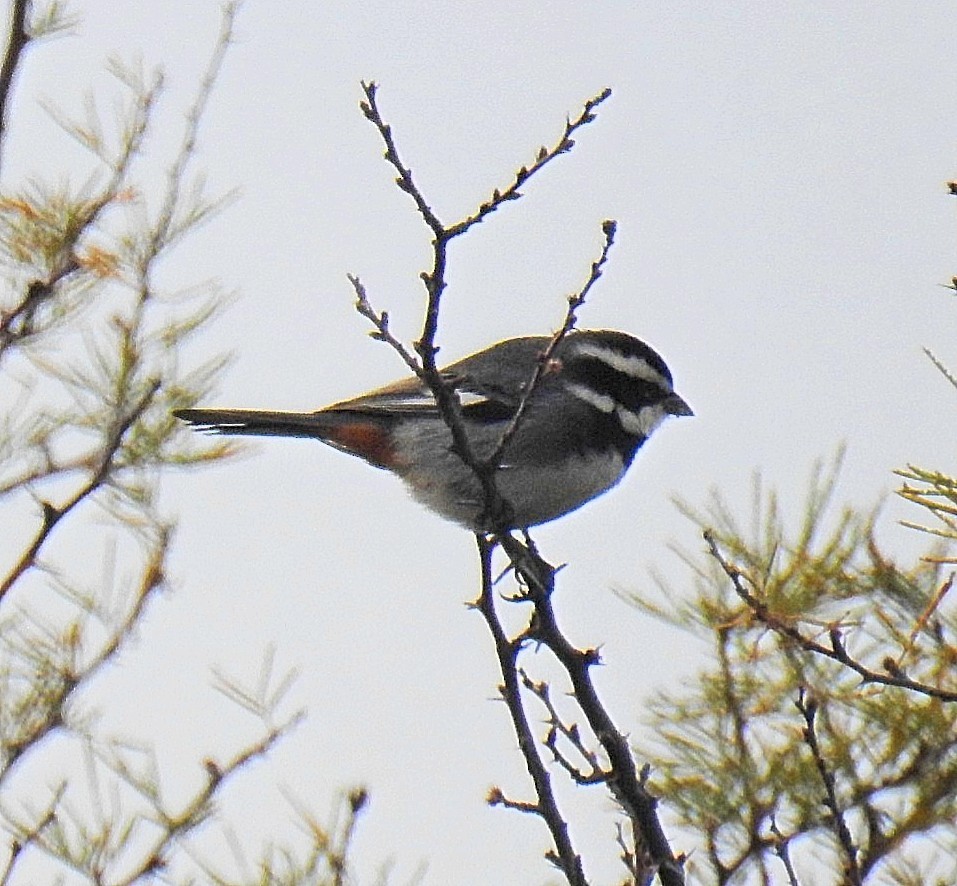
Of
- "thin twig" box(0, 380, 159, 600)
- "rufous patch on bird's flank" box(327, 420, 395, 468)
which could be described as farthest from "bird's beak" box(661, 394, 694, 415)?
"thin twig" box(0, 380, 159, 600)

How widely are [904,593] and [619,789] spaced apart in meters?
0.64

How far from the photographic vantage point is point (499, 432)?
200 inches

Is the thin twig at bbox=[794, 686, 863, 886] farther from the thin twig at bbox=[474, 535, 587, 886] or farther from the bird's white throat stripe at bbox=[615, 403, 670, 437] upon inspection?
the bird's white throat stripe at bbox=[615, 403, 670, 437]

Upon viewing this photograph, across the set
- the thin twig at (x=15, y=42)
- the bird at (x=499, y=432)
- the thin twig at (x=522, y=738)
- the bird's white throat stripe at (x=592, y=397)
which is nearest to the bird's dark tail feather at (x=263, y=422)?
the bird at (x=499, y=432)

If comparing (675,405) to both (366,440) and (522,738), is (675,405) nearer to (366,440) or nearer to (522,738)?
(366,440)

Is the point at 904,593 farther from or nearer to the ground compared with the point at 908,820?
farther from the ground

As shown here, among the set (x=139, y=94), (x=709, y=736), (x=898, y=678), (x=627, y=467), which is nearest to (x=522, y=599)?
(x=709, y=736)

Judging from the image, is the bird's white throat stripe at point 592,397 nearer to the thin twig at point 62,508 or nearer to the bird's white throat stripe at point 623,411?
the bird's white throat stripe at point 623,411

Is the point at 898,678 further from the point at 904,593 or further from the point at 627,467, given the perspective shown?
the point at 627,467

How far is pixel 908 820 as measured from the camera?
296cm

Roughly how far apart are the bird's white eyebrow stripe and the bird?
0.07m

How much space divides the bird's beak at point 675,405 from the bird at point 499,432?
0.15 metres

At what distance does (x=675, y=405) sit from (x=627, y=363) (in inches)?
9.3

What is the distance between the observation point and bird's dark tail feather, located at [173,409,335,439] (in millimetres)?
4789
